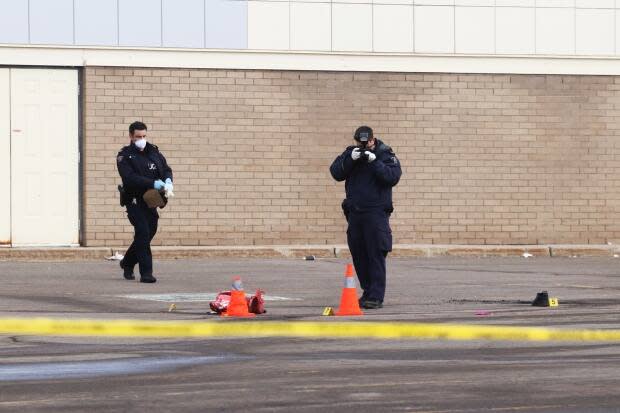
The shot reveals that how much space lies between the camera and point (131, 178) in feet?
64.0

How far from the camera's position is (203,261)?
81.9ft

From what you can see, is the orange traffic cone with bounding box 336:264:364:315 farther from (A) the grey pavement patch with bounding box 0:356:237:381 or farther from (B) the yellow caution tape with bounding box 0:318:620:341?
(A) the grey pavement patch with bounding box 0:356:237:381

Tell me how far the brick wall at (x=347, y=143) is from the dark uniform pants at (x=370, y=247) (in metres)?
10.8

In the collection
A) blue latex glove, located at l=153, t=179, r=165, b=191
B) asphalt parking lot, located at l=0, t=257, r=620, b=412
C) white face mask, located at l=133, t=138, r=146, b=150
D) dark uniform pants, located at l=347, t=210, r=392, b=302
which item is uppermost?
white face mask, located at l=133, t=138, r=146, b=150

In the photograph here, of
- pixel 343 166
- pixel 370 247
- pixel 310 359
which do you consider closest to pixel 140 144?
pixel 343 166

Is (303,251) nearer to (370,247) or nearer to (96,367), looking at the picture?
(370,247)

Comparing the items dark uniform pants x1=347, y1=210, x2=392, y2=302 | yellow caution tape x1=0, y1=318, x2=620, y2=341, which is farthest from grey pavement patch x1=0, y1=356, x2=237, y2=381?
dark uniform pants x1=347, y1=210, x2=392, y2=302

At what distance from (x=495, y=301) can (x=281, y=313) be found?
114 inches

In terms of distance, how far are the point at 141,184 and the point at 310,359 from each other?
8.82 metres

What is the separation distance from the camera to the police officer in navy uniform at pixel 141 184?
1958 cm

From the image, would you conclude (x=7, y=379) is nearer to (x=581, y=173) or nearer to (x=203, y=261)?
(x=203, y=261)

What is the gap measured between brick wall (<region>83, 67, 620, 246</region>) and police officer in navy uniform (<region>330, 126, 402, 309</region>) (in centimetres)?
1075

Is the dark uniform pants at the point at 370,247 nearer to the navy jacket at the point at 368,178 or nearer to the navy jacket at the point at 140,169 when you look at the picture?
the navy jacket at the point at 368,178

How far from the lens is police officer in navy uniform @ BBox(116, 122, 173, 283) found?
64.2 ft
